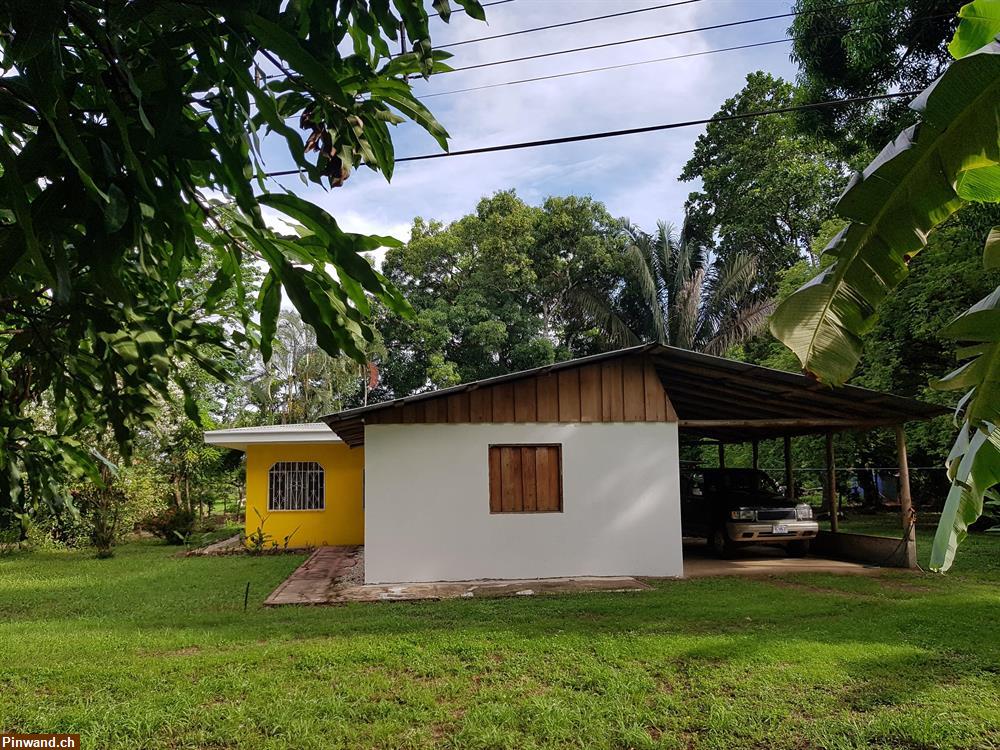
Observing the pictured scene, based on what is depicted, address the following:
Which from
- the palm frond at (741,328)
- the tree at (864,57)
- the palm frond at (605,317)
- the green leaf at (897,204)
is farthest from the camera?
the palm frond at (605,317)

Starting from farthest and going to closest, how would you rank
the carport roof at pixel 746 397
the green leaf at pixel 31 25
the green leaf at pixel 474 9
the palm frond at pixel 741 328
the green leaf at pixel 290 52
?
the palm frond at pixel 741 328 → the carport roof at pixel 746 397 → the green leaf at pixel 474 9 → the green leaf at pixel 290 52 → the green leaf at pixel 31 25

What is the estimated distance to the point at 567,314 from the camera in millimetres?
33781

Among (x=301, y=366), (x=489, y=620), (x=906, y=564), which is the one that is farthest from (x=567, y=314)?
(x=489, y=620)

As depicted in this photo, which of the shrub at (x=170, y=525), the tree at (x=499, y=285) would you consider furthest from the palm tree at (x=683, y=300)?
the shrub at (x=170, y=525)

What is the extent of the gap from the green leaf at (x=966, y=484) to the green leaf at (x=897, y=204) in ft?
4.34

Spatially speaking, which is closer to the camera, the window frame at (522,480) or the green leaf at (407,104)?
the green leaf at (407,104)

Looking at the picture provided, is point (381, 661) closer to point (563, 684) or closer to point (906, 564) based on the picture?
point (563, 684)

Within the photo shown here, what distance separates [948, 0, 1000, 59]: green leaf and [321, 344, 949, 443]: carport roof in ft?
26.6

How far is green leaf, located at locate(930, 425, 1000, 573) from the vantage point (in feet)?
12.5

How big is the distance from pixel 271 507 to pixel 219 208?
16091 millimetres

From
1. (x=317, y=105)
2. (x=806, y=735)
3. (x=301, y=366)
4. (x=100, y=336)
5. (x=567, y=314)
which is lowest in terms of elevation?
(x=806, y=735)

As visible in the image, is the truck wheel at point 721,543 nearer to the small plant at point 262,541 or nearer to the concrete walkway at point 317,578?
the concrete walkway at point 317,578

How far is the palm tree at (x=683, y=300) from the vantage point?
25.8 meters

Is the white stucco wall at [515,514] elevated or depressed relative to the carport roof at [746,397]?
depressed
